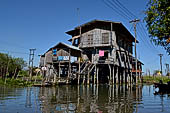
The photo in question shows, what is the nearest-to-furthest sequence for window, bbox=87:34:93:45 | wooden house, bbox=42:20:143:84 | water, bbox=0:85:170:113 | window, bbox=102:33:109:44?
water, bbox=0:85:170:113, wooden house, bbox=42:20:143:84, window, bbox=102:33:109:44, window, bbox=87:34:93:45

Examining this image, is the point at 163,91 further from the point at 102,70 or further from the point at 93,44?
the point at 102,70

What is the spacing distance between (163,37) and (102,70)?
2167 cm

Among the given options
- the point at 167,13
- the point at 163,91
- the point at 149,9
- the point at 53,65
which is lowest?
the point at 163,91

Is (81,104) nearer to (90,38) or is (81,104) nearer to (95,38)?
(95,38)

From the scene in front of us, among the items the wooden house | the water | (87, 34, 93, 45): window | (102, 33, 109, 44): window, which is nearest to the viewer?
the water

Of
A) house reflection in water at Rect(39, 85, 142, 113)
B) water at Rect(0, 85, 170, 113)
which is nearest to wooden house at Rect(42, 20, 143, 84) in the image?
house reflection in water at Rect(39, 85, 142, 113)

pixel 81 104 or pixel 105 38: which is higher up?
pixel 105 38

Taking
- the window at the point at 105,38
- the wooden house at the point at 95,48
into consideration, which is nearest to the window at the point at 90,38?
the wooden house at the point at 95,48

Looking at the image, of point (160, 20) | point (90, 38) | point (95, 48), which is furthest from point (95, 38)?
point (160, 20)

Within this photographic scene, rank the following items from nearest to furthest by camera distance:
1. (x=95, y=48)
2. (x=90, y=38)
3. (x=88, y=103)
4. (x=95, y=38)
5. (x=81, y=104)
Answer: (x=81, y=104)
(x=88, y=103)
(x=95, y=38)
(x=95, y=48)
(x=90, y=38)

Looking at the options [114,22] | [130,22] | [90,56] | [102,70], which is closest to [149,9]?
[130,22]

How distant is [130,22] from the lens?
79.5 ft

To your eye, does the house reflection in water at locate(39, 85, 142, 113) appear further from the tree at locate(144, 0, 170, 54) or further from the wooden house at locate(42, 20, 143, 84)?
the wooden house at locate(42, 20, 143, 84)

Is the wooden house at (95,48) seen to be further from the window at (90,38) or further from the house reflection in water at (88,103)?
the house reflection in water at (88,103)
